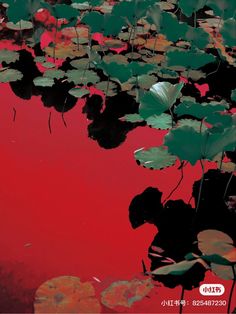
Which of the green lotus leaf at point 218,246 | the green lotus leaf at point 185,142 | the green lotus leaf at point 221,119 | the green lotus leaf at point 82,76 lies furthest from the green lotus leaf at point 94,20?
the green lotus leaf at point 218,246

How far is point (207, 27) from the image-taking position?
2.34 m

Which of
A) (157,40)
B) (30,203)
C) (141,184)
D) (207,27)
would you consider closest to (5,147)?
(30,203)

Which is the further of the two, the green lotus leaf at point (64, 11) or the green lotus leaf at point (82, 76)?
the green lotus leaf at point (64, 11)

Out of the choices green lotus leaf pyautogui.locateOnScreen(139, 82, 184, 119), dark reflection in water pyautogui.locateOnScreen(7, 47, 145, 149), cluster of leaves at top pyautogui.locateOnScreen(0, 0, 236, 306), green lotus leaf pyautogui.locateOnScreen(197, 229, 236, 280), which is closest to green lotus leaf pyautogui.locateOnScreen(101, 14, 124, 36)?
cluster of leaves at top pyautogui.locateOnScreen(0, 0, 236, 306)

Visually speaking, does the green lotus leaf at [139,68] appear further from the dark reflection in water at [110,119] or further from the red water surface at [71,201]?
the red water surface at [71,201]

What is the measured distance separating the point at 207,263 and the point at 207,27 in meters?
1.49

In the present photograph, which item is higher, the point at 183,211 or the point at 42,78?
the point at 42,78

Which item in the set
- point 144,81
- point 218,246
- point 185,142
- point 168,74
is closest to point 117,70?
point 144,81

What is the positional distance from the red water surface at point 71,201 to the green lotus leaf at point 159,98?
14 centimetres

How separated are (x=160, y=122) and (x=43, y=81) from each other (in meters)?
0.45

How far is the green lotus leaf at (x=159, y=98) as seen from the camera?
1357 mm

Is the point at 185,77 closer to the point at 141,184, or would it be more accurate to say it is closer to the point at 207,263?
the point at 141,184

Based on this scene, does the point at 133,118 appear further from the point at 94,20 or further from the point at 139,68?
the point at 94,20

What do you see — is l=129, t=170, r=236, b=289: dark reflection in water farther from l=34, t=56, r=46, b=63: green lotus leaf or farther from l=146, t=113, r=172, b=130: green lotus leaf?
l=34, t=56, r=46, b=63: green lotus leaf
